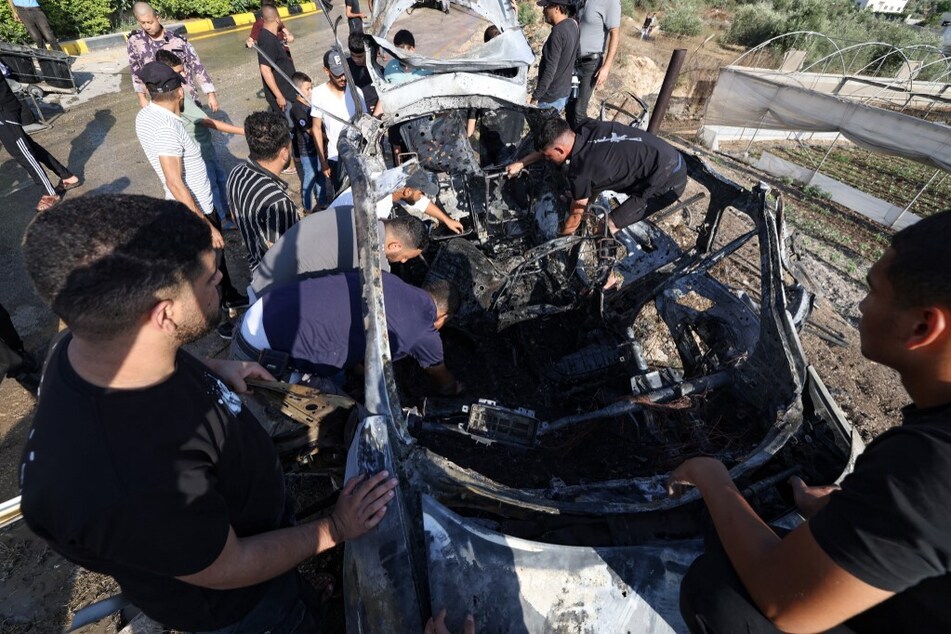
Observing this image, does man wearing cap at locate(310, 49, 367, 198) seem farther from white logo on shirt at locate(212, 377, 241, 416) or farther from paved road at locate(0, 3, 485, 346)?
white logo on shirt at locate(212, 377, 241, 416)

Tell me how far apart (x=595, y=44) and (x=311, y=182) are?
13.3 ft

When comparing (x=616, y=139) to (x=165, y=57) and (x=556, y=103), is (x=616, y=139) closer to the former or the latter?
(x=556, y=103)

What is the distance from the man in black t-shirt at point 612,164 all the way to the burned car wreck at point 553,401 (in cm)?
24

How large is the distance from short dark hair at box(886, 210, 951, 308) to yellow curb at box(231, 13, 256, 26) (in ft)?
53.1

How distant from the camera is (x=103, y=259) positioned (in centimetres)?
103

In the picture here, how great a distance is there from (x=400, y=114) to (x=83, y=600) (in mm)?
3719

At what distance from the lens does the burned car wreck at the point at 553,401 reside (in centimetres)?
142

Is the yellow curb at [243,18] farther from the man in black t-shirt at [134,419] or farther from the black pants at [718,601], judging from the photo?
the black pants at [718,601]

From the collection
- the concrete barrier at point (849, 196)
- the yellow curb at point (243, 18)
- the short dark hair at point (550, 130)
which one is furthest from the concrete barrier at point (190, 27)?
the concrete barrier at point (849, 196)

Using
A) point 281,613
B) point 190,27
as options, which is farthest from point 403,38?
point 190,27

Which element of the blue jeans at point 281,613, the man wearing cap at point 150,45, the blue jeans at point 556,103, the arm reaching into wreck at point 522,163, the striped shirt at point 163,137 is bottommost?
the blue jeans at point 281,613

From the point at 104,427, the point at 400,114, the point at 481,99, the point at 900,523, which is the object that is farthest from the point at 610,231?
the point at 104,427

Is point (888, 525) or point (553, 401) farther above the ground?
point (888, 525)

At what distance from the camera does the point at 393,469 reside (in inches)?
59.4
